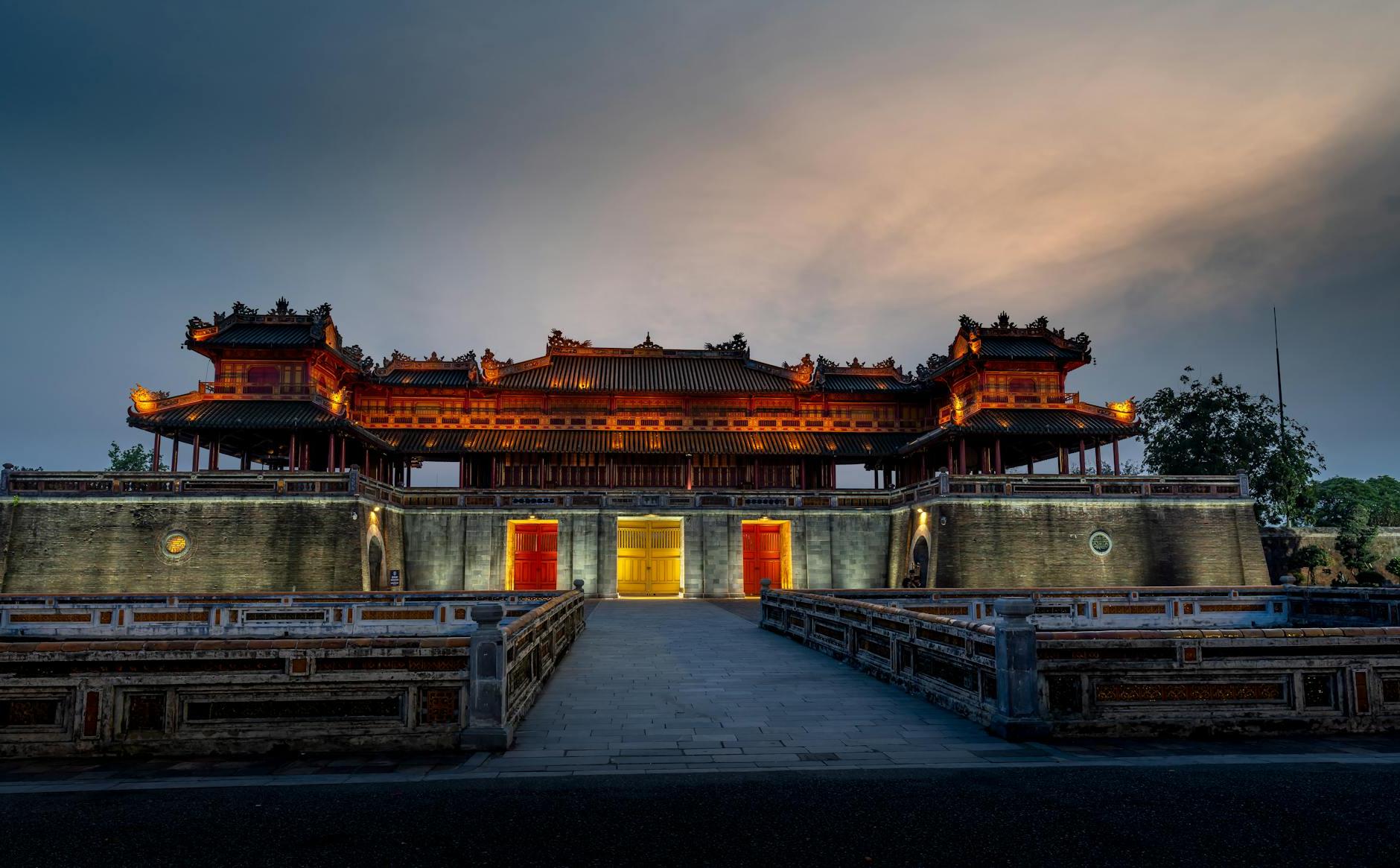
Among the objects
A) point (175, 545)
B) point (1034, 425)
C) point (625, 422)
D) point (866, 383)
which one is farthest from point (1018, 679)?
point (866, 383)

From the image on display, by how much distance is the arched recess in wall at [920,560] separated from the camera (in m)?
30.0

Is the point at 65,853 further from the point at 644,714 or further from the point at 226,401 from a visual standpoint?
the point at 226,401

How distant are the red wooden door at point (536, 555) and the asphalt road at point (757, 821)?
2575 centimetres

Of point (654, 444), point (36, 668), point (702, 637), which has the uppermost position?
point (654, 444)

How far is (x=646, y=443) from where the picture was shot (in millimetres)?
38281

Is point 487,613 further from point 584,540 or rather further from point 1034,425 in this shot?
point 1034,425

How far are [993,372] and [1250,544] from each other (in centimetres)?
1295

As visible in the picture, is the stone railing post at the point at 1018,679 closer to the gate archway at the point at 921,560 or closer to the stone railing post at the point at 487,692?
the stone railing post at the point at 487,692

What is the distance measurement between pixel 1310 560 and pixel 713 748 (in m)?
37.5

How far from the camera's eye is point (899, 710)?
9336 mm

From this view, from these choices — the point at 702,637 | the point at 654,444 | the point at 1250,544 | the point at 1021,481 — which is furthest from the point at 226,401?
the point at 1250,544

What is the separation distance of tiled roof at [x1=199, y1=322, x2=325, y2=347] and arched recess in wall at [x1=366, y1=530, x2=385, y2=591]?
10630 mm

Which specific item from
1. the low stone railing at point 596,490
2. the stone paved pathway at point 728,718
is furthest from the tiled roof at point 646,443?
the stone paved pathway at point 728,718

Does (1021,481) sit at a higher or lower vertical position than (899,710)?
higher
